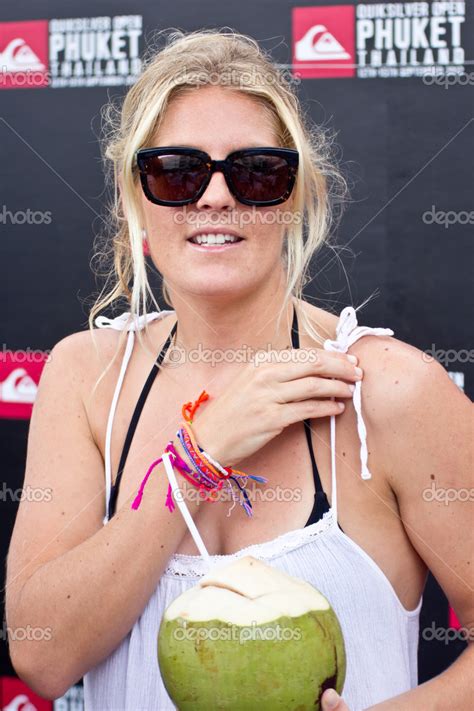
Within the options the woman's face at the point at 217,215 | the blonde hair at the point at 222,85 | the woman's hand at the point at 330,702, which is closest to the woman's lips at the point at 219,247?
the woman's face at the point at 217,215

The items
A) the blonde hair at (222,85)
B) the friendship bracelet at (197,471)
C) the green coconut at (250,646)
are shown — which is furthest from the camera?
the blonde hair at (222,85)

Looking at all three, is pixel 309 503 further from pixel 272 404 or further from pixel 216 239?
pixel 216 239

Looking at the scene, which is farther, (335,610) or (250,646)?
(335,610)

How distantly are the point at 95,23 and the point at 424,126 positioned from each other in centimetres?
115

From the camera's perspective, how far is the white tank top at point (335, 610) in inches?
58.0

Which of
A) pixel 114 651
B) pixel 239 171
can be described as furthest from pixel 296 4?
pixel 114 651

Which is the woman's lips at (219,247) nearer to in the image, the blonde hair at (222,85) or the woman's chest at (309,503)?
the blonde hair at (222,85)

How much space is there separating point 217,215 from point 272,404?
0.37 m

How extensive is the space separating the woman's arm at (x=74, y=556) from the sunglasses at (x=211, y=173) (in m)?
0.46

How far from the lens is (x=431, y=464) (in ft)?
4.84

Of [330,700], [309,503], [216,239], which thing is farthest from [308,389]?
[330,700]

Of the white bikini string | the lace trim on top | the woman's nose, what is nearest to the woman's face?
the woman's nose

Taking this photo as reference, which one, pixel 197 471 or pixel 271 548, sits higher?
pixel 197 471

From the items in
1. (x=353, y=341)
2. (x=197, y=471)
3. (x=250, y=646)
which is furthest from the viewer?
(x=353, y=341)
